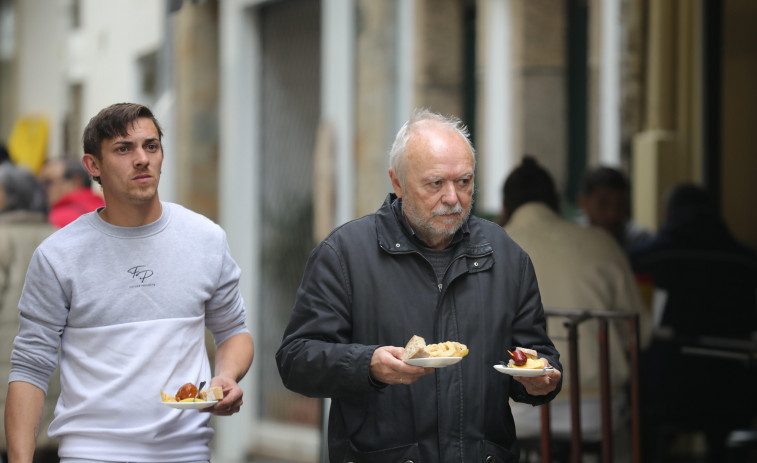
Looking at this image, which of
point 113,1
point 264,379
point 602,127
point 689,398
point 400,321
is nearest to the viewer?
point 400,321

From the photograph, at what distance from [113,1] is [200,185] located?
318cm

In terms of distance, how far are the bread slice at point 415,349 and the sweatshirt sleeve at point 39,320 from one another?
95 cm

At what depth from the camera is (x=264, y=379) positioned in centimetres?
995

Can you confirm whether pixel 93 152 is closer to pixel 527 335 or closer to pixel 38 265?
pixel 38 265

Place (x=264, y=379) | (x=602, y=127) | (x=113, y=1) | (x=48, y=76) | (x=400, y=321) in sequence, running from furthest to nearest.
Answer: (x=48, y=76), (x=113, y=1), (x=264, y=379), (x=602, y=127), (x=400, y=321)

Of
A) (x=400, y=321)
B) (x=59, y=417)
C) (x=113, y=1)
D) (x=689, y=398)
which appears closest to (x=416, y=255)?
(x=400, y=321)

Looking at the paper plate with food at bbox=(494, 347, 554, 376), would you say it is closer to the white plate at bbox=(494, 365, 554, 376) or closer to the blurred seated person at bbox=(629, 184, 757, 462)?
the white plate at bbox=(494, 365, 554, 376)

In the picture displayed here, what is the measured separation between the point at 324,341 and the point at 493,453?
521mm

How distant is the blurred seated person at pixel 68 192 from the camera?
23.3 ft

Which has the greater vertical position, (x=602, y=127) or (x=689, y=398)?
(x=602, y=127)

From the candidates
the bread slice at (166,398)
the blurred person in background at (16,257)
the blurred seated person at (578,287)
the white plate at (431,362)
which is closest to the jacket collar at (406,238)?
the white plate at (431,362)

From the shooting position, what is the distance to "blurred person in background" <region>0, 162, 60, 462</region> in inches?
245

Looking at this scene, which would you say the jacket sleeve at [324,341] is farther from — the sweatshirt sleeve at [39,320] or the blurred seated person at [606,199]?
the blurred seated person at [606,199]

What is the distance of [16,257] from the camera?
20.5 feet
